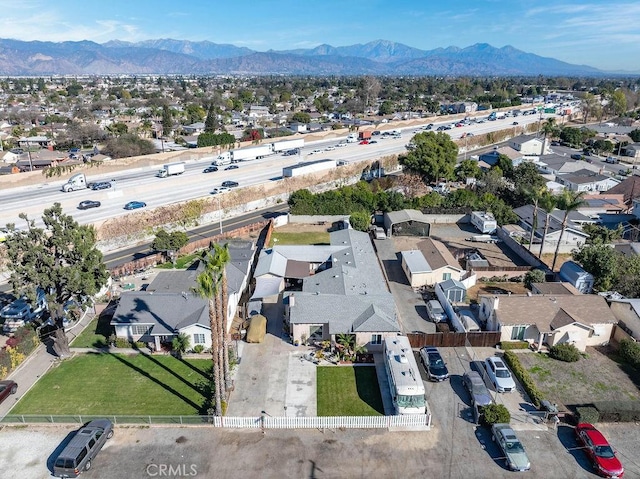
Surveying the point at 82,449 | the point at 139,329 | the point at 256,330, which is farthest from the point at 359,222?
the point at 82,449

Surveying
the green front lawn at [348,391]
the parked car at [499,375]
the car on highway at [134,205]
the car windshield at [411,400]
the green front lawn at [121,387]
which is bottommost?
the green front lawn at [121,387]

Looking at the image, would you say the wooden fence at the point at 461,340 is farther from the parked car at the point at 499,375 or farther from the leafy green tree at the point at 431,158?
the leafy green tree at the point at 431,158

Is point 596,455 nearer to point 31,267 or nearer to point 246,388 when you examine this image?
point 246,388

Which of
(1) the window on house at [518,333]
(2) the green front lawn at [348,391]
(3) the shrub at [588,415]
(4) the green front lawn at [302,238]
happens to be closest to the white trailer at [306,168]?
(4) the green front lawn at [302,238]

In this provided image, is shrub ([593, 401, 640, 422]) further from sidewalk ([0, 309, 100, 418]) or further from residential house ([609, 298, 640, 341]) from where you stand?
sidewalk ([0, 309, 100, 418])

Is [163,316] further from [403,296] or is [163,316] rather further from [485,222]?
[485,222]

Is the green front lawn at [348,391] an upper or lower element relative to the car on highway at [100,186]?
lower

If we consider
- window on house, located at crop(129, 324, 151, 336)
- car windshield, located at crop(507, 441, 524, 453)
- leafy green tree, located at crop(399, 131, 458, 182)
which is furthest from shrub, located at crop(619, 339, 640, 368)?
leafy green tree, located at crop(399, 131, 458, 182)
